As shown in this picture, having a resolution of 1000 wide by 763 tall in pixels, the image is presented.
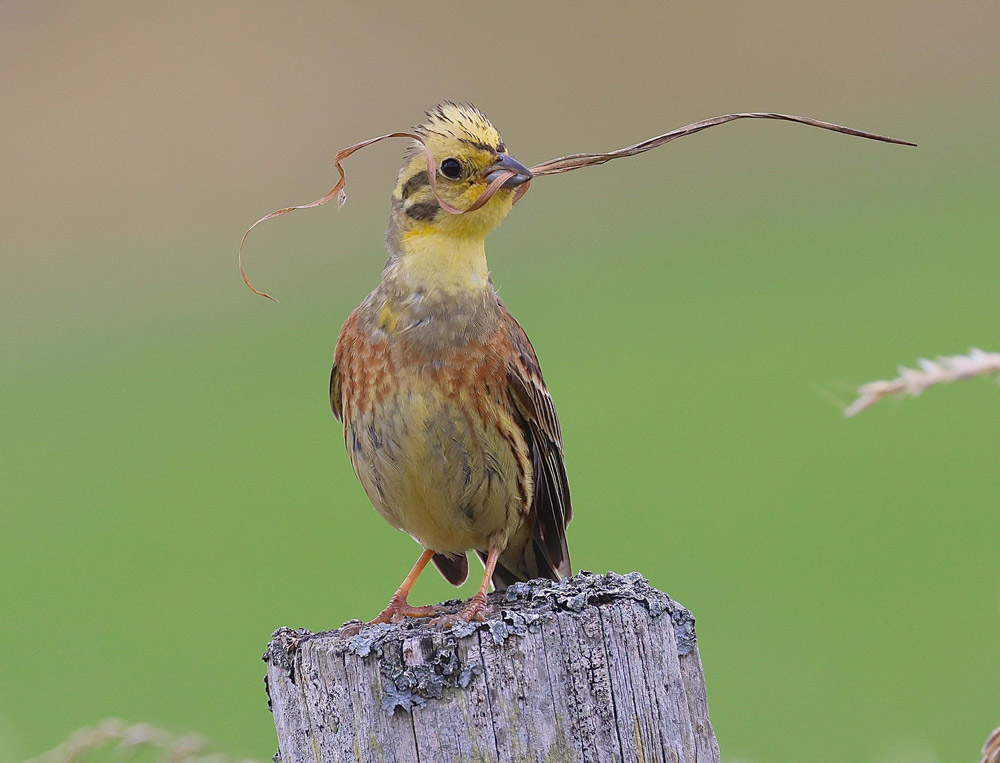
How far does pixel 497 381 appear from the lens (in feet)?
15.8

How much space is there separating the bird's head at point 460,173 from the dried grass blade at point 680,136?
1.88 ft

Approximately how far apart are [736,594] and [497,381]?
226 inches

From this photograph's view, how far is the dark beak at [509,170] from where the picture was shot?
4551 millimetres

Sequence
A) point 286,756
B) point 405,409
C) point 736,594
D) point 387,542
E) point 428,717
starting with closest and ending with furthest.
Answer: point 428,717, point 286,756, point 405,409, point 736,594, point 387,542

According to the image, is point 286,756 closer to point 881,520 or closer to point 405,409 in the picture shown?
point 405,409

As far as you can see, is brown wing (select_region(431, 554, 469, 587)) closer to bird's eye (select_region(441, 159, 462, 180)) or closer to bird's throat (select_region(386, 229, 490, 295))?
bird's throat (select_region(386, 229, 490, 295))

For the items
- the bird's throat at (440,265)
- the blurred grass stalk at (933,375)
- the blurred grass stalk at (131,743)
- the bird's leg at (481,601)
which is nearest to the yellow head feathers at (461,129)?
the bird's throat at (440,265)

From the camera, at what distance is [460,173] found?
4730 millimetres

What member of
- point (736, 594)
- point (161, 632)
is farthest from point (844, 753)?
point (161, 632)

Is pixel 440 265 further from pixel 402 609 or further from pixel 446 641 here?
A: pixel 446 641

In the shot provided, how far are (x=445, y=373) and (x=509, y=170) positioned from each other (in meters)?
0.67

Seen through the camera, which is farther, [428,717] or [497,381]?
[497,381]

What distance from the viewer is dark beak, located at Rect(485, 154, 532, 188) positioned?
14.9 ft

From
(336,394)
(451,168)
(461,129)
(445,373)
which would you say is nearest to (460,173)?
(451,168)
